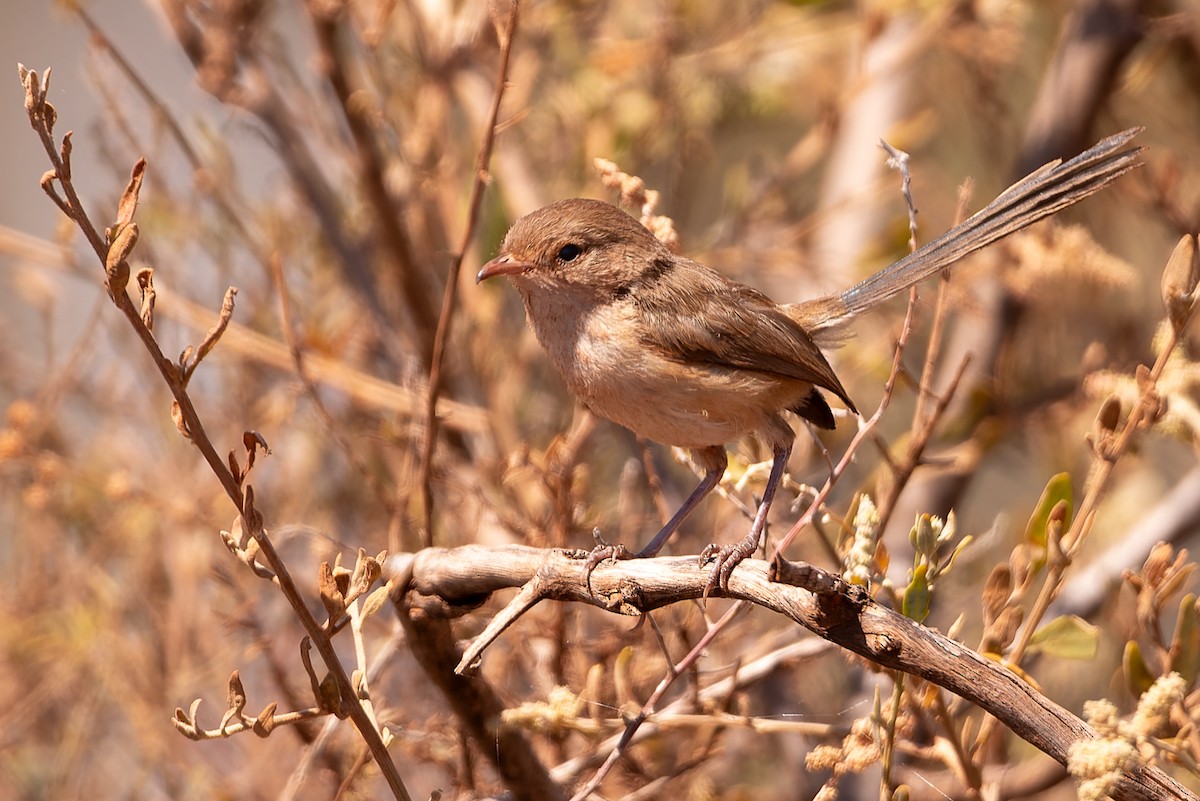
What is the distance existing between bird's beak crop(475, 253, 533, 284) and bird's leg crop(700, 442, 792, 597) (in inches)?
30.6

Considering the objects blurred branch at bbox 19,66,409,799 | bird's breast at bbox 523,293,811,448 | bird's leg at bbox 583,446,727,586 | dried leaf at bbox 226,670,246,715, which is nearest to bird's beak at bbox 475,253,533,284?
bird's breast at bbox 523,293,811,448

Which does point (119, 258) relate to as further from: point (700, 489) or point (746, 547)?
point (700, 489)

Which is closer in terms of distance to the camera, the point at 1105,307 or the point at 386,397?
the point at 386,397

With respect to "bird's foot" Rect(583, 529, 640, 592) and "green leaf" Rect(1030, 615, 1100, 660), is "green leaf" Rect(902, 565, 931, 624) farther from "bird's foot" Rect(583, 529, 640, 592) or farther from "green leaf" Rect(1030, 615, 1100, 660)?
"bird's foot" Rect(583, 529, 640, 592)

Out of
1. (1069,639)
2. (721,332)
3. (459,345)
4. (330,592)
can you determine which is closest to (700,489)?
(721,332)

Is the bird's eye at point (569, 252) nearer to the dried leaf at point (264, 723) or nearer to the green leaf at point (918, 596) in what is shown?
the green leaf at point (918, 596)

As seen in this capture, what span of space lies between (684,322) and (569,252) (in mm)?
362

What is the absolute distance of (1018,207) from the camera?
105 inches

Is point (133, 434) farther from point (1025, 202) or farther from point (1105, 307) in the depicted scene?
point (1105, 307)

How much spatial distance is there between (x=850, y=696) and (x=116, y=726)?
2.80 m

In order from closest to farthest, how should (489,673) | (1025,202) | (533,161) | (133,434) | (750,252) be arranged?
(1025,202) → (489,673) → (750,252) → (133,434) → (533,161)

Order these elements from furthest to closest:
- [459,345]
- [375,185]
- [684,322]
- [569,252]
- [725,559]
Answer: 1. [459,345]
2. [375,185]
3. [569,252]
4. [684,322]
5. [725,559]

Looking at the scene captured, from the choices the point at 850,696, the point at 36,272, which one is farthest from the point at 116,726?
the point at 850,696

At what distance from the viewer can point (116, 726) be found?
4488 mm
